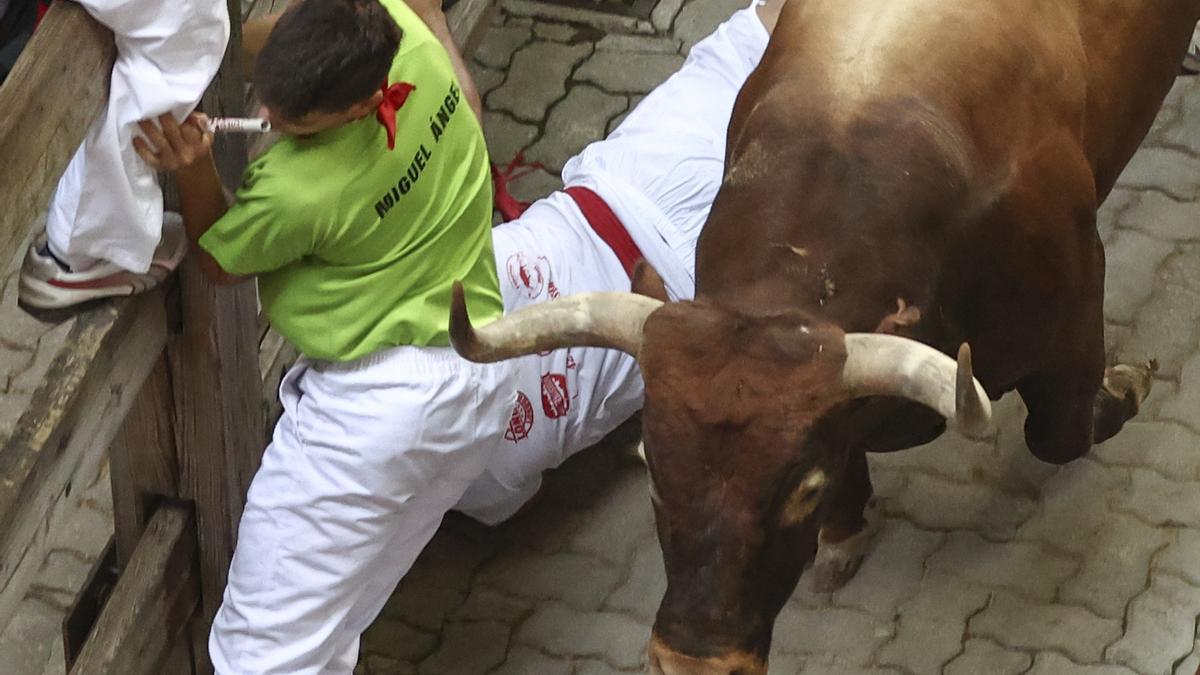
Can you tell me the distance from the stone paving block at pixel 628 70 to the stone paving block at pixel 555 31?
136 millimetres

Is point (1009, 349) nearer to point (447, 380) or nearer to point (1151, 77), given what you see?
point (1151, 77)

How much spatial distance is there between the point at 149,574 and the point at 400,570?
53 cm

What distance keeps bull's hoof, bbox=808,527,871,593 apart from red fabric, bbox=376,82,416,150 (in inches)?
69.4

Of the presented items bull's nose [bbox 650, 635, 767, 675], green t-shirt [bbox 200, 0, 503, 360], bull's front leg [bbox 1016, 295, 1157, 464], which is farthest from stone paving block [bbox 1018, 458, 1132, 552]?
green t-shirt [bbox 200, 0, 503, 360]

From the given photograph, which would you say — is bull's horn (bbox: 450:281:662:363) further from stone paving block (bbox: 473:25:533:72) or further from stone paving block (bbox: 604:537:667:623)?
stone paving block (bbox: 473:25:533:72)

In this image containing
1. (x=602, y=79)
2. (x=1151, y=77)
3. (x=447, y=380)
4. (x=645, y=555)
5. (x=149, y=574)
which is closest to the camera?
(x=447, y=380)

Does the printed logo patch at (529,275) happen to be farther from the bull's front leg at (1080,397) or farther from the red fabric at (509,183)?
the bull's front leg at (1080,397)

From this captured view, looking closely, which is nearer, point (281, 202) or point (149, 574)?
point (281, 202)

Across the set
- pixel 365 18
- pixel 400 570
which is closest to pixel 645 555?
pixel 400 570

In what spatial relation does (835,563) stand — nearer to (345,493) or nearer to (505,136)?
(345,493)

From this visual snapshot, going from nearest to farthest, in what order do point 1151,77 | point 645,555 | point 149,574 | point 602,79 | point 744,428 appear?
point 744,428
point 149,574
point 1151,77
point 645,555
point 602,79

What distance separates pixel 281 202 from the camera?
2961 mm

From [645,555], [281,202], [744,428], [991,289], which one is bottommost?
[645,555]

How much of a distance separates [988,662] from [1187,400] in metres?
1.03
